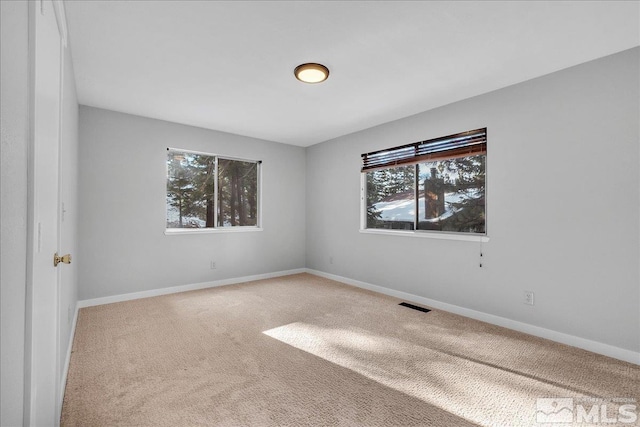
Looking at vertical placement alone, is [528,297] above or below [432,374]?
above

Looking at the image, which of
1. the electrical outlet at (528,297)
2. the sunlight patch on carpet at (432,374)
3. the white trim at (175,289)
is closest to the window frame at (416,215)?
the electrical outlet at (528,297)

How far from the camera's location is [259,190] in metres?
5.36

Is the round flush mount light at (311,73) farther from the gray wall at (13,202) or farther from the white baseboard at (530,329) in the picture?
the white baseboard at (530,329)

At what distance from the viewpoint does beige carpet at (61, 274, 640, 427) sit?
1.79 metres

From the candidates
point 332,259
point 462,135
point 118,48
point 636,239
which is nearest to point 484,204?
point 462,135

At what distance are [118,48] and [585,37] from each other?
12.0 feet

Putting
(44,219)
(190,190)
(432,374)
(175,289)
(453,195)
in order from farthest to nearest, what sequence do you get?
(190,190) < (175,289) < (453,195) < (432,374) < (44,219)

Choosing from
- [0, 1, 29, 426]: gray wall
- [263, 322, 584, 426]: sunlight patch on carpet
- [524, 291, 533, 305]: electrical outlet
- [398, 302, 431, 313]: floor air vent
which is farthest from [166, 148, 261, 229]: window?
[524, 291, 533, 305]: electrical outlet

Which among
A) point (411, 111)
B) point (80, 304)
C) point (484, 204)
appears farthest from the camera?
point (411, 111)

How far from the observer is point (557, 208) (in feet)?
9.21

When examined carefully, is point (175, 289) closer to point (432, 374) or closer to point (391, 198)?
point (391, 198)

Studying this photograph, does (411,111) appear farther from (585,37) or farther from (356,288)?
(356,288)

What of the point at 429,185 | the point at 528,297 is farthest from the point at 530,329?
the point at 429,185

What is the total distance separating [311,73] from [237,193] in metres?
2.85
